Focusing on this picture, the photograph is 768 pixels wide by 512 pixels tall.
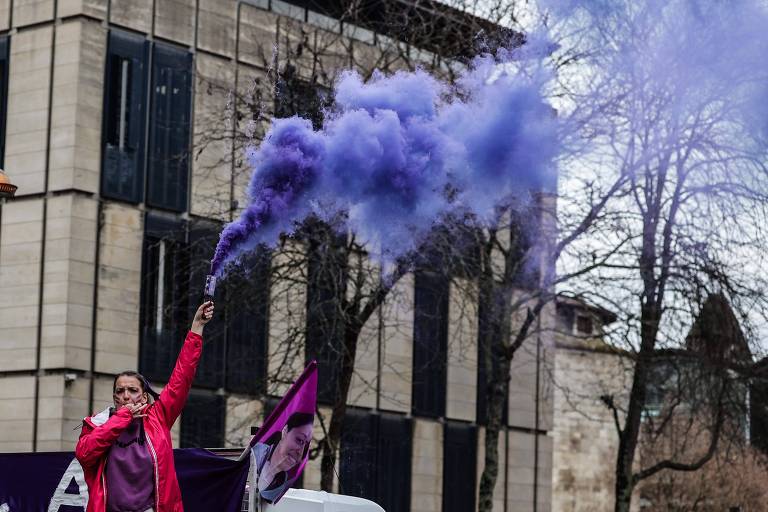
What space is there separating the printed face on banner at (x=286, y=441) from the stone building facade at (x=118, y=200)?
19.6m

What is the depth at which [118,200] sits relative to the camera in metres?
35.5

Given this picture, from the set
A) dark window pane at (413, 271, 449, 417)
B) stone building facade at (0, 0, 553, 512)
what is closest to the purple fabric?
stone building facade at (0, 0, 553, 512)

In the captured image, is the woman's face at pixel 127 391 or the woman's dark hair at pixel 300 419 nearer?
the woman's face at pixel 127 391

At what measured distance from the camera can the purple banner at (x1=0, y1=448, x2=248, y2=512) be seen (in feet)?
46.8

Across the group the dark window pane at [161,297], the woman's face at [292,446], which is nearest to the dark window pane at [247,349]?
the dark window pane at [161,297]

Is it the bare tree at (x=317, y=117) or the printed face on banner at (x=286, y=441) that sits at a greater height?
the bare tree at (x=317, y=117)

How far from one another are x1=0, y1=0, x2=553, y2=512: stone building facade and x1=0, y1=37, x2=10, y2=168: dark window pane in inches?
1.6

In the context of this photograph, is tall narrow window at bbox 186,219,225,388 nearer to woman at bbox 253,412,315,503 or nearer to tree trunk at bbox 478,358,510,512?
tree trunk at bbox 478,358,510,512

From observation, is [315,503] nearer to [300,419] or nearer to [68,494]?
[68,494]

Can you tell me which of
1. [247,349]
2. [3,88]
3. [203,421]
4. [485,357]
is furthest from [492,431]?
[3,88]

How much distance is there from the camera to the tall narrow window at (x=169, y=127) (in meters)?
35.9

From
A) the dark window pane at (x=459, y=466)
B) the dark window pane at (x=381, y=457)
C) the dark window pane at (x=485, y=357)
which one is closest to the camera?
the dark window pane at (x=485, y=357)

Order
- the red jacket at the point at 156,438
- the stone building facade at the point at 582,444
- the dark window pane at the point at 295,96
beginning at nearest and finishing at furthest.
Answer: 1. the red jacket at the point at 156,438
2. the dark window pane at the point at 295,96
3. the stone building facade at the point at 582,444

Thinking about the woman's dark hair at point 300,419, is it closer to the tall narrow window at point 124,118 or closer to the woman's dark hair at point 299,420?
the woman's dark hair at point 299,420
